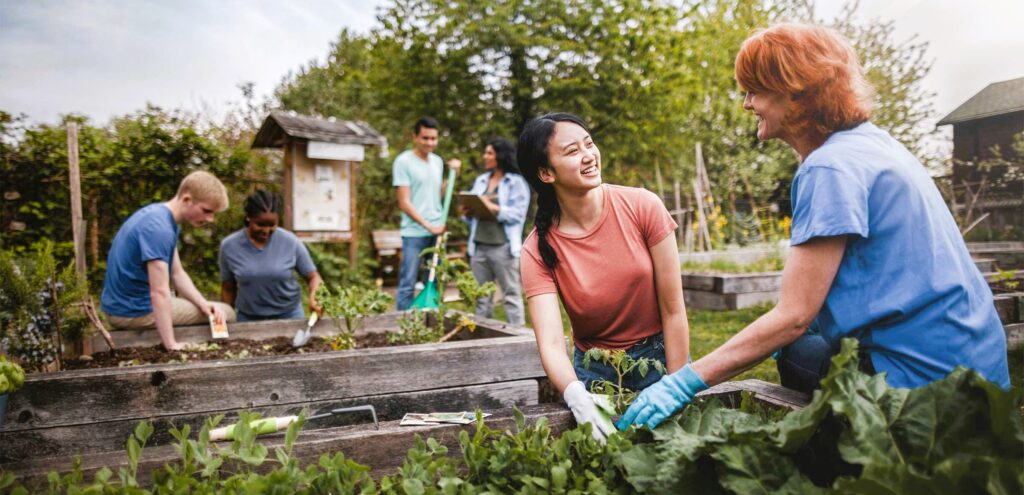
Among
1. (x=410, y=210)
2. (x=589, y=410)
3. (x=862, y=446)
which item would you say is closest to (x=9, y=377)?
(x=589, y=410)

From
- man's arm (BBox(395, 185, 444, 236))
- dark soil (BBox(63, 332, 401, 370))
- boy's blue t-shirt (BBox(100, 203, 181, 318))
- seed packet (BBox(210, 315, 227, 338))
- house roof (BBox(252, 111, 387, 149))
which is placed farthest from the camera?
house roof (BBox(252, 111, 387, 149))

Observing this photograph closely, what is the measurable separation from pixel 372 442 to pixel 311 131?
18.7 feet

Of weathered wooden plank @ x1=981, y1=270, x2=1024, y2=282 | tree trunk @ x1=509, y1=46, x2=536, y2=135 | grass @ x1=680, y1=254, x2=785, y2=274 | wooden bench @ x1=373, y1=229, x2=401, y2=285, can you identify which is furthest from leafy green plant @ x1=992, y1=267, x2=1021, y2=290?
wooden bench @ x1=373, y1=229, x2=401, y2=285

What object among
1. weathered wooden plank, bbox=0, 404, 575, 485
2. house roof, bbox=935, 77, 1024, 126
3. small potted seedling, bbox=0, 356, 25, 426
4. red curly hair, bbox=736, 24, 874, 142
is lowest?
weathered wooden plank, bbox=0, 404, 575, 485

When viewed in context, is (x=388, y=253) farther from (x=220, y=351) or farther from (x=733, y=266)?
(x=220, y=351)

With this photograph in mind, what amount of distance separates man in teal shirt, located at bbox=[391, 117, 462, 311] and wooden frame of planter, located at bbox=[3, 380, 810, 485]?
3.99 metres

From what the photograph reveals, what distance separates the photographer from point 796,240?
147 centimetres

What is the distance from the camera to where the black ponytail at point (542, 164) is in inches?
88.4

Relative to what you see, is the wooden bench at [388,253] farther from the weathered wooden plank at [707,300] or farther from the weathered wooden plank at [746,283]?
the weathered wooden plank at [746,283]

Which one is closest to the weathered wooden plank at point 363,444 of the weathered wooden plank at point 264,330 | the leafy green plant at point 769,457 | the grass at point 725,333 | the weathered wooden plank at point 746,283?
the leafy green plant at point 769,457

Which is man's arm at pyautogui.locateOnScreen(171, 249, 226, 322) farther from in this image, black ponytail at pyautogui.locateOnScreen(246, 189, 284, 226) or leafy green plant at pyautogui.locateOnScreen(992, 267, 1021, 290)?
leafy green plant at pyautogui.locateOnScreen(992, 267, 1021, 290)

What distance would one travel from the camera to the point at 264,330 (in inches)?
154

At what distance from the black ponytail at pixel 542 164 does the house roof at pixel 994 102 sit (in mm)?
2538

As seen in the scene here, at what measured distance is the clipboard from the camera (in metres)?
5.16
